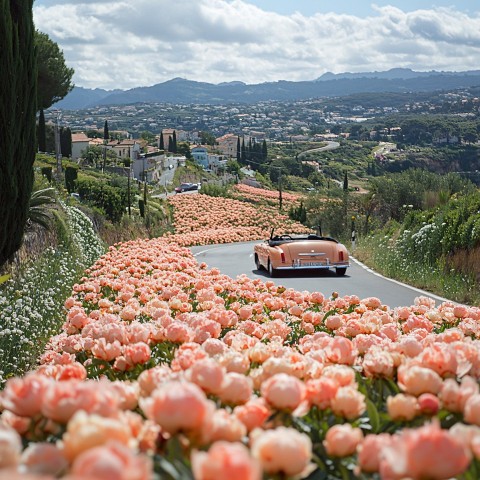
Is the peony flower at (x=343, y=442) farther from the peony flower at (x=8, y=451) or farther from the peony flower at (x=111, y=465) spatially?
the peony flower at (x=8, y=451)

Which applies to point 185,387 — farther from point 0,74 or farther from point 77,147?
point 77,147

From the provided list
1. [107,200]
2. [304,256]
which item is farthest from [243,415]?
[107,200]

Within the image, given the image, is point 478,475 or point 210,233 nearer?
point 478,475

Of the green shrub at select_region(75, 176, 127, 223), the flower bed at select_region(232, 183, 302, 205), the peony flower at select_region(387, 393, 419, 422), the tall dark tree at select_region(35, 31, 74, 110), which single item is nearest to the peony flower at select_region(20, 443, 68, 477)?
the peony flower at select_region(387, 393, 419, 422)

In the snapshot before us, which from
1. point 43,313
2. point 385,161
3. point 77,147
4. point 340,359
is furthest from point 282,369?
point 385,161

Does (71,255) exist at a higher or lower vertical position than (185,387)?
lower

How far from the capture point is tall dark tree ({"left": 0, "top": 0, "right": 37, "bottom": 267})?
9.98 metres

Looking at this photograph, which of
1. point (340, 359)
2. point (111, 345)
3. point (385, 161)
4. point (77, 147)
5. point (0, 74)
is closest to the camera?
point (340, 359)

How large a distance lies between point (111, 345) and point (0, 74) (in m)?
7.19

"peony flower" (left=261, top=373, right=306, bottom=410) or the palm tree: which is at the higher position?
"peony flower" (left=261, top=373, right=306, bottom=410)

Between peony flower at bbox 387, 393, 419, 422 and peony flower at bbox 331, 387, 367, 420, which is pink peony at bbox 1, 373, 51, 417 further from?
peony flower at bbox 387, 393, 419, 422

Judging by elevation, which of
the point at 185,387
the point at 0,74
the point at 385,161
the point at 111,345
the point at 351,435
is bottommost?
the point at 385,161

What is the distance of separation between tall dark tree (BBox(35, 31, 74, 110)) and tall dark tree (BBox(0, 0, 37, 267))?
43612mm

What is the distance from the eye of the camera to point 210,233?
3966 centimetres
